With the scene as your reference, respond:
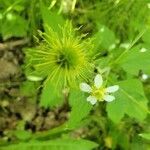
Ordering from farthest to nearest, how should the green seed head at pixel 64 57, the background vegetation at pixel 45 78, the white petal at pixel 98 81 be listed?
the background vegetation at pixel 45 78, the white petal at pixel 98 81, the green seed head at pixel 64 57

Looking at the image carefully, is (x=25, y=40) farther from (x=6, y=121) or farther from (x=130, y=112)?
(x=130, y=112)

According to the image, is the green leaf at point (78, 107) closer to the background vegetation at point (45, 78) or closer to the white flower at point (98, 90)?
the white flower at point (98, 90)

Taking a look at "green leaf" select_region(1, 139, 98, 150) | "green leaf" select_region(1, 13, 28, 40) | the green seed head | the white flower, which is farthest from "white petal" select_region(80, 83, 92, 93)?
"green leaf" select_region(1, 13, 28, 40)

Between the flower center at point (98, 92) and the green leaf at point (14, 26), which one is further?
the green leaf at point (14, 26)

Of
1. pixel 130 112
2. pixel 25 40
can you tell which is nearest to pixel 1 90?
pixel 25 40

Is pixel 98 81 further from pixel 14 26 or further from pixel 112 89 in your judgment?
pixel 14 26

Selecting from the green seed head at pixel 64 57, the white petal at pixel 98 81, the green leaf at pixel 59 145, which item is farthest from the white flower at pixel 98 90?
the green leaf at pixel 59 145

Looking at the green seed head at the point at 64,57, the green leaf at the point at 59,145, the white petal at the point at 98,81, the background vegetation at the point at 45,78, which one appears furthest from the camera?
the background vegetation at the point at 45,78

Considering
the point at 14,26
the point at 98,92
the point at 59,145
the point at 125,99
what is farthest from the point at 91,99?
the point at 14,26
